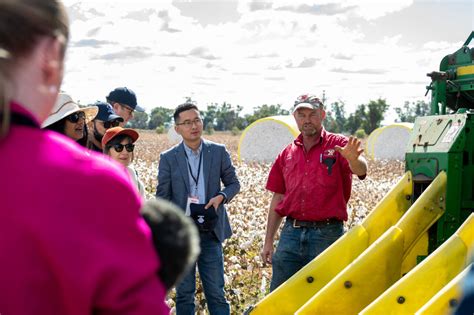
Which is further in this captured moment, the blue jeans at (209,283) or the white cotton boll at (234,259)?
the white cotton boll at (234,259)

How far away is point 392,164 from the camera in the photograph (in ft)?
82.0

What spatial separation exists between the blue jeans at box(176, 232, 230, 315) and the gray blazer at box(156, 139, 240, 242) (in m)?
0.12

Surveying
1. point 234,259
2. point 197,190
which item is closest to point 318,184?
point 197,190

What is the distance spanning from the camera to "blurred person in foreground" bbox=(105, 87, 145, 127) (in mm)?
7062

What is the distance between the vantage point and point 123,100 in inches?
279

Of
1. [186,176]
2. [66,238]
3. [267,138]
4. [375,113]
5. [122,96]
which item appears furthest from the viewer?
[375,113]

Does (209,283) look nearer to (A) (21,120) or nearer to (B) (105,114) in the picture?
(B) (105,114)

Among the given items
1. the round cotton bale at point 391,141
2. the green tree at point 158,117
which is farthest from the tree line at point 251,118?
the round cotton bale at point 391,141

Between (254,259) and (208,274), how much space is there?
8.75 feet

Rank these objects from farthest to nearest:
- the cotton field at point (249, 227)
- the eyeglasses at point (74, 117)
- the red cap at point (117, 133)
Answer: the cotton field at point (249, 227)
the red cap at point (117, 133)
the eyeglasses at point (74, 117)

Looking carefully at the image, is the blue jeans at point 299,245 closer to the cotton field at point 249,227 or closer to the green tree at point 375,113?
the cotton field at point 249,227

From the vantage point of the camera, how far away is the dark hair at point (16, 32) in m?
1.50

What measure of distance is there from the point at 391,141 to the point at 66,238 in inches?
1096

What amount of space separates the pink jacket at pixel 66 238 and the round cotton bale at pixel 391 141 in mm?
26949
